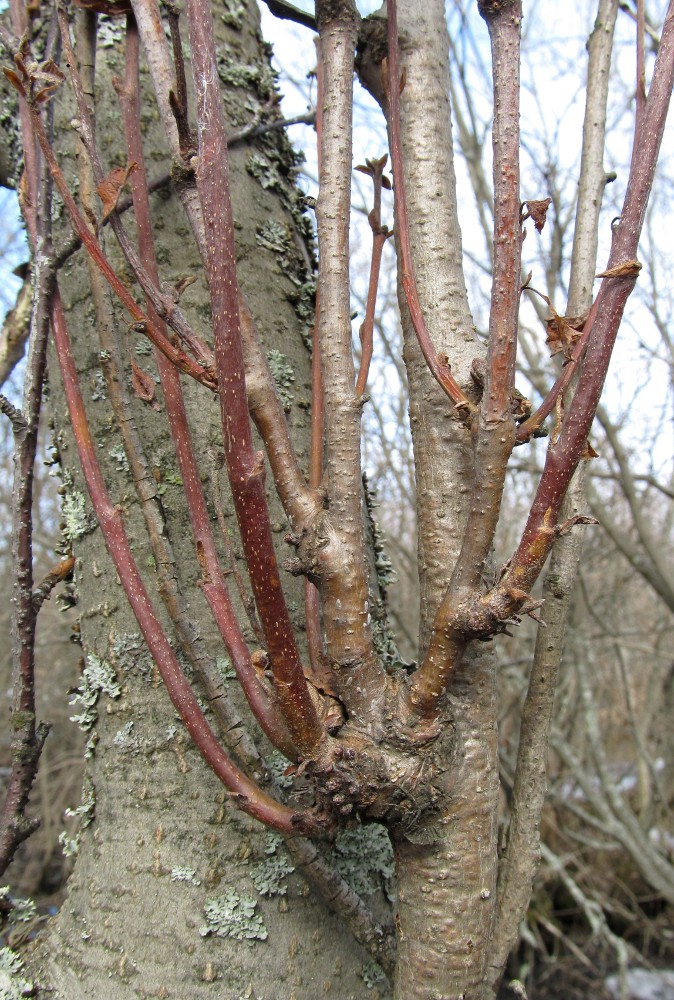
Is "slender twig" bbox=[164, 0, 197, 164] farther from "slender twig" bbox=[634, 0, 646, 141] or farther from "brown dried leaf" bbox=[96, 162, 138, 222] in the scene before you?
"slender twig" bbox=[634, 0, 646, 141]

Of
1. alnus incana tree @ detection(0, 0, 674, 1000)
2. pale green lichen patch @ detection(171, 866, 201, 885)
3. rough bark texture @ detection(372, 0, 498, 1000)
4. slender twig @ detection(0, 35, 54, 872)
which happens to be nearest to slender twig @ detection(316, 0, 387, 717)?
alnus incana tree @ detection(0, 0, 674, 1000)

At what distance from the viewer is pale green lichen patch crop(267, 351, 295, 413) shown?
1.23 meters

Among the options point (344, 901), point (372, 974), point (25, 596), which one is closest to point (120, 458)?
point (25, 596)

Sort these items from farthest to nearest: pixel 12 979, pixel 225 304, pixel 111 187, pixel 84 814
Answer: pixel 84 814 < pixel 12 979 < pixel 111 187 < pixel 225 304

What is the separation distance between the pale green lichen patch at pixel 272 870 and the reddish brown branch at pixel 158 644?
13 centimetres

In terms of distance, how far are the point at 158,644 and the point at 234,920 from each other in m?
0.39

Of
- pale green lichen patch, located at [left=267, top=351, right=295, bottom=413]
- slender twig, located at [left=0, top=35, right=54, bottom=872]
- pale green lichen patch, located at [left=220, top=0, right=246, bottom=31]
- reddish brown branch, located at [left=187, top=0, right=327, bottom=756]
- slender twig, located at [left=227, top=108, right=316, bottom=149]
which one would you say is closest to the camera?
reddish brown branch, located at [left=187, top=0, right=327, bottom=756]

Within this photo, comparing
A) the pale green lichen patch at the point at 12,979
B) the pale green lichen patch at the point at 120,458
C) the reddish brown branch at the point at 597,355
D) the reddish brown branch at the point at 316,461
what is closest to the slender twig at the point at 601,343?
the reddish brown branch at the point at 597,355

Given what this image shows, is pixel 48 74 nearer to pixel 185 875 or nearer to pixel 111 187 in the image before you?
pixel 111 187

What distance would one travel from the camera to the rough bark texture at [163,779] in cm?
98

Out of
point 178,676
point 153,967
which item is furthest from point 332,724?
point 153,967

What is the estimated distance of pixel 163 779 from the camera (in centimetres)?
106

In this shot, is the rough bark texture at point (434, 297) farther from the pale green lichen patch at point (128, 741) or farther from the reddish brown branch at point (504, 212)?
the pale green lichen patch at point (128, 741)

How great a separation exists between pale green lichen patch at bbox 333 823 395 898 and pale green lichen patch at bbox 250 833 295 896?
0.08 m
